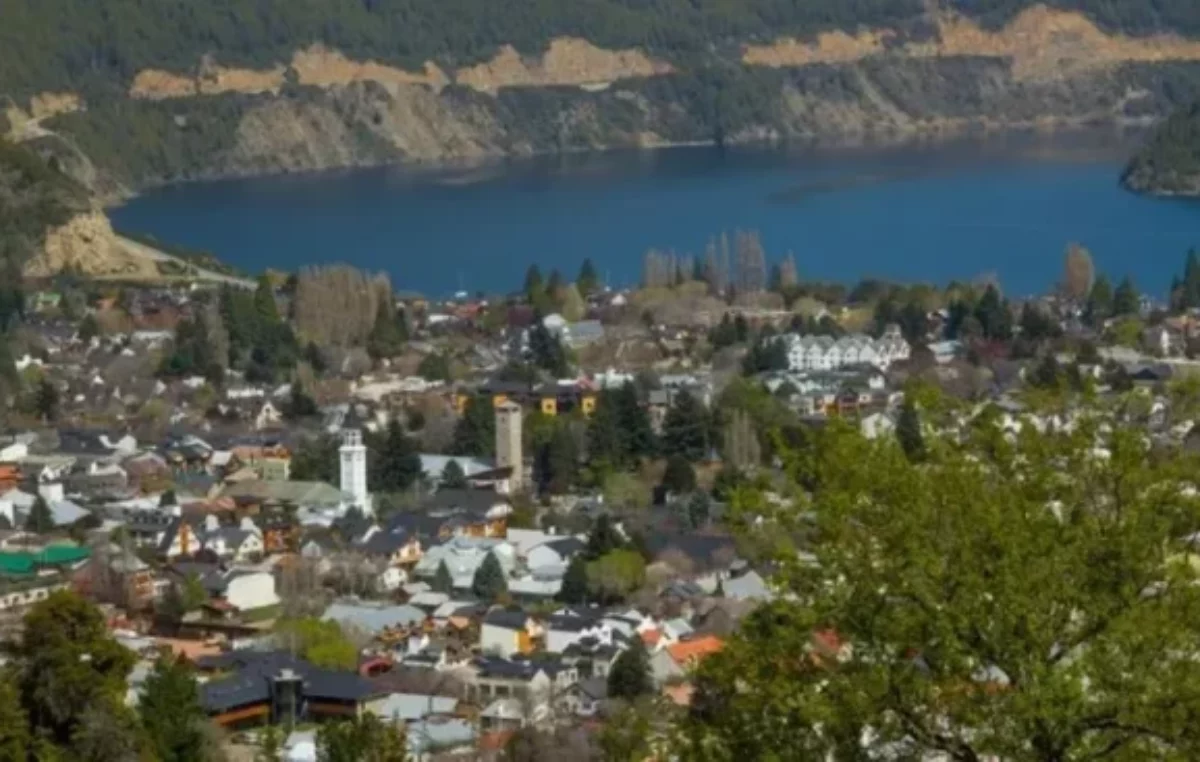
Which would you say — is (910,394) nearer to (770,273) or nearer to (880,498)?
(880,498)

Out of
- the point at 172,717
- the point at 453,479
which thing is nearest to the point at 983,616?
the point at 172,717

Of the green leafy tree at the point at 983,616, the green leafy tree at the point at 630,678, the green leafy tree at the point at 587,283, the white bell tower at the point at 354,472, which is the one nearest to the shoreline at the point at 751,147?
the green leafy tree at the point at 587,283

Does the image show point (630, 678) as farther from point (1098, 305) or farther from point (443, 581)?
point (1098, 305)

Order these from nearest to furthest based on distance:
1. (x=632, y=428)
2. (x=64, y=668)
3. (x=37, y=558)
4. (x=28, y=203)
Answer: (x=64, y=668)
(x=37, y=558)
(x=632, y=428)
(x=28, y=203)

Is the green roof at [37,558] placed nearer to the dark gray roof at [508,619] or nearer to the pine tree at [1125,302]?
the dark gray roof at [508,619]

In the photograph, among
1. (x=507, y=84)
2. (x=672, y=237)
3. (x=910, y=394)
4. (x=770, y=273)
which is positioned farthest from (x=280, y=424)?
(x=507, y=84)

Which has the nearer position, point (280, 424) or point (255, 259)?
point (280, 424)

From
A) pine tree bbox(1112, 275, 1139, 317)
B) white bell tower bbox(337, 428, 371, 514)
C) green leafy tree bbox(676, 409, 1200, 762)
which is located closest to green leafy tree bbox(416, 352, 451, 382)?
white bell tower bbox(337, 428, 371, 514)
